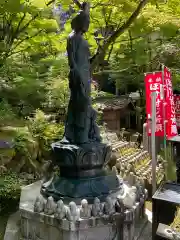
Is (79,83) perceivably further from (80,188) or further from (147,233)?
(147,233)

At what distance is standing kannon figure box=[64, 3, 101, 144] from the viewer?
591cm

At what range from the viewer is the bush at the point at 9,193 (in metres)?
7.28

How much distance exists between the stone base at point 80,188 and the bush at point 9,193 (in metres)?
1.52

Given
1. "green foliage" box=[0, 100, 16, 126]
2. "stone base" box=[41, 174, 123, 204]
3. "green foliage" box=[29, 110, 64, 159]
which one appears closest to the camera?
"stone base" box=[41, 174, 123, 204]

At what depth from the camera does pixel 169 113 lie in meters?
8.23

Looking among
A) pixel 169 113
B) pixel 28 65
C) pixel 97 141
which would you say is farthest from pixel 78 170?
pixel 28 65

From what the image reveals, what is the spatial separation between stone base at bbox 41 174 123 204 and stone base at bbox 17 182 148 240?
0.25m

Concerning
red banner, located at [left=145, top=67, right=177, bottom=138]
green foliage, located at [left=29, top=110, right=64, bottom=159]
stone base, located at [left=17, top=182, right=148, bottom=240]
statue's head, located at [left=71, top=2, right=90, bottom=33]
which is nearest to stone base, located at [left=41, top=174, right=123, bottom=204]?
stone base, located at [left=17, top=182, right=148, bottom=240]

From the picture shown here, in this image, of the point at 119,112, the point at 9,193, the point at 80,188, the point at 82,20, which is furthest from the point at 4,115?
the point at 119,112

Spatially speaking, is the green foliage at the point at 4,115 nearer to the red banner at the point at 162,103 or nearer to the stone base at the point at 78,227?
the stone base at the point at 78,227

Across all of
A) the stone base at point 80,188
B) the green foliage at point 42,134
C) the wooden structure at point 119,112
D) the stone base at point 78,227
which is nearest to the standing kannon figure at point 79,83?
the stone base at point 80,188

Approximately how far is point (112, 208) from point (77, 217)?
2.22 feet

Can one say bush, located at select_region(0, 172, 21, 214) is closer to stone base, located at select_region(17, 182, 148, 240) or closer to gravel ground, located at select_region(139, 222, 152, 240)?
stone base, located at select_region(17, 182, 148, 240)

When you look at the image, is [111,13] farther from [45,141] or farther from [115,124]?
[115,124]
